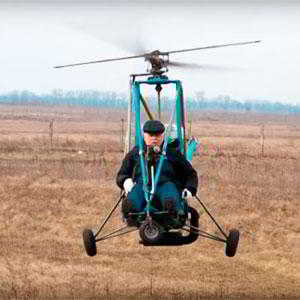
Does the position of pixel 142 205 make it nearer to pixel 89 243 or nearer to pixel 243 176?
pixel 89 243

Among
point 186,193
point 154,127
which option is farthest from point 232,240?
point 154,127

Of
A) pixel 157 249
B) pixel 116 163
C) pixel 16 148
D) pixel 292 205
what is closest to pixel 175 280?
pixel 157 249

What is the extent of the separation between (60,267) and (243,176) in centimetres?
1244

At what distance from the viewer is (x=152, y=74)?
13492 millimetres

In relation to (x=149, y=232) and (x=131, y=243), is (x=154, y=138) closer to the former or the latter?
(x=149, y=232)

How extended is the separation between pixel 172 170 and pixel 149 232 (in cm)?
146

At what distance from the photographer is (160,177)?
12.4 metres

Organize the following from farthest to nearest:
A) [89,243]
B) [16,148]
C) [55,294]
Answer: [16,148]
[55,294]
[89,243]

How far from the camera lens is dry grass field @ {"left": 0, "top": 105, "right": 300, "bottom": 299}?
3612 centimetres

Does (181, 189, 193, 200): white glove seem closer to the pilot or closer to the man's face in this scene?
the pilot

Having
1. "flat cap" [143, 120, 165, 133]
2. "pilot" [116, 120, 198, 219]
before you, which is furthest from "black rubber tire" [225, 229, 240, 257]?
"flat cap" [143, 120, 165, 133]

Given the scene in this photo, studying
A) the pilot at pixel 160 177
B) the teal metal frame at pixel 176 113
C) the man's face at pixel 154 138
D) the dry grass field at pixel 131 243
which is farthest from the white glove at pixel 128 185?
the dry grass field at pixel 131 243

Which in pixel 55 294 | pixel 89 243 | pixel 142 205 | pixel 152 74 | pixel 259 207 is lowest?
pixel 55 294

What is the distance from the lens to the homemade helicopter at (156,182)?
11.8 m
